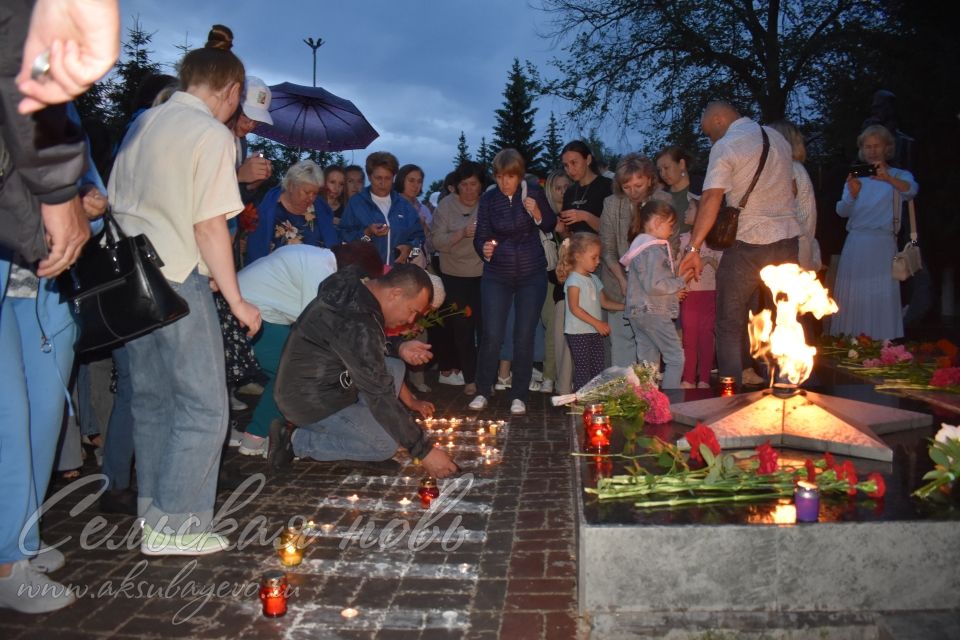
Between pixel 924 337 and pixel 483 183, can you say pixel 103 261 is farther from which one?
pixel 924 337

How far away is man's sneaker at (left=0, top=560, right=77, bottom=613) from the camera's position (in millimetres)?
3449

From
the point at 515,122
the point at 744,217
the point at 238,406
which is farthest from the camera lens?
the point at 515,122

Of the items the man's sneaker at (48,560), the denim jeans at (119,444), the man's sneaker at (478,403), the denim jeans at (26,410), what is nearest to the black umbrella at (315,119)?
the man's sneaker at (478,403)

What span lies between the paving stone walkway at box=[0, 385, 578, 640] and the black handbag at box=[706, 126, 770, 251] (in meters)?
2.20

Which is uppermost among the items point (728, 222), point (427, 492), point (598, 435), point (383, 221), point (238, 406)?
point (383, 221)

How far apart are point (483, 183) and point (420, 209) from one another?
188 cm

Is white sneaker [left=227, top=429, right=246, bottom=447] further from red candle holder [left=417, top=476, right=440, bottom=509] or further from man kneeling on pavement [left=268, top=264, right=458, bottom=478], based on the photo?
red candle holder [left=417, top=476, right=440, bottom=509]

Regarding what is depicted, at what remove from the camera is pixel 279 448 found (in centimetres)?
568

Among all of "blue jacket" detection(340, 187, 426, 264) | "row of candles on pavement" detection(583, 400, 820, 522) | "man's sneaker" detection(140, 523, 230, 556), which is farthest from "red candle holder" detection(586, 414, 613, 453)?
"blue jacket" detection(340, 187, 426, 264)

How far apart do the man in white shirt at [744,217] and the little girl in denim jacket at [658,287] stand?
1.35 feet

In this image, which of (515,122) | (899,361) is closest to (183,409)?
(899,361)

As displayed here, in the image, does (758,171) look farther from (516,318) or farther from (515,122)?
(515,122)

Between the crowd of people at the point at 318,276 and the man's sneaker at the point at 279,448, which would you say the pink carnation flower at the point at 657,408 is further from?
the man's sneaker at the point at 279,448

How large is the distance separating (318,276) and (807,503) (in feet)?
12.3
